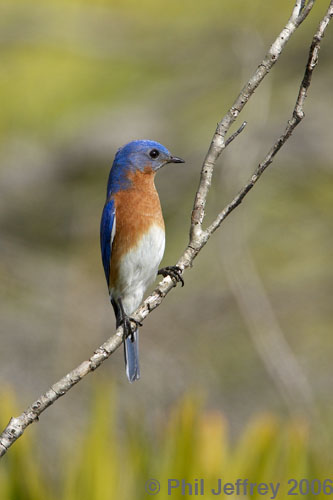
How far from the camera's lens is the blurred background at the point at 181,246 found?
6.97m

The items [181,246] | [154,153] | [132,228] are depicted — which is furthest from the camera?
[181,246]

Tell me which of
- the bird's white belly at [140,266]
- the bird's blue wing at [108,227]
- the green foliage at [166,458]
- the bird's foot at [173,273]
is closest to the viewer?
the bird's foot at [173,273]

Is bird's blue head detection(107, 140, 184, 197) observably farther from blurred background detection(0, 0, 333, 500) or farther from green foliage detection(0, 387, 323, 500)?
blurred background detection(0, 0, 333, 500)

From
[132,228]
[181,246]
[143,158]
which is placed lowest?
[132,228]

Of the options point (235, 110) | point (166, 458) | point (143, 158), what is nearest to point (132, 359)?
point (166, 458)

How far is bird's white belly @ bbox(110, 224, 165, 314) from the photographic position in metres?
4.23

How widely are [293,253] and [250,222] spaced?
2632mm

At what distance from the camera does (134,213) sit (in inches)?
169

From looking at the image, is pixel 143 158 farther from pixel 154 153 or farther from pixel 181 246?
pixel 181 246

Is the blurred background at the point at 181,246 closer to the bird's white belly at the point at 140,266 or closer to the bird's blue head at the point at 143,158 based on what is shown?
the bird's white belly at the point at 140,266

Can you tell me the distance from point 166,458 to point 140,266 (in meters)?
0.95

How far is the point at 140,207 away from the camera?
169 inches

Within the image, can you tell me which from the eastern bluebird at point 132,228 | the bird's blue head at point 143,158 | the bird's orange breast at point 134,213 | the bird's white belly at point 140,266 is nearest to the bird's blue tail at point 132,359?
the eastern bluebird at point 132,228

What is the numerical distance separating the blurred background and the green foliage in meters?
1.53
